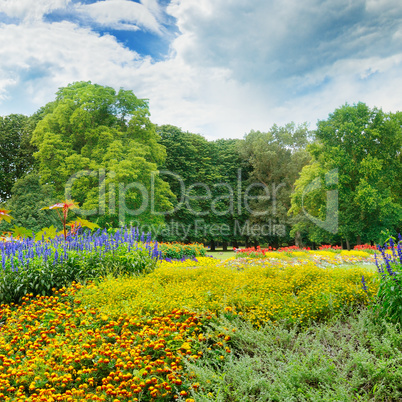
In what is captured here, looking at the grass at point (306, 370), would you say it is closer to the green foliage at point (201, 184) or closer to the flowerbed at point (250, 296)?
the flowerbed at point (250, 296)

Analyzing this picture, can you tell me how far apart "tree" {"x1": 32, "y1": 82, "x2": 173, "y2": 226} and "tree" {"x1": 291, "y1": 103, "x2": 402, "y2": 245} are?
11.1m

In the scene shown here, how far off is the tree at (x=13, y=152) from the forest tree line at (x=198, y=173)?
8 centimetres

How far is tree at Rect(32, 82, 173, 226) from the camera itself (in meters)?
16.3

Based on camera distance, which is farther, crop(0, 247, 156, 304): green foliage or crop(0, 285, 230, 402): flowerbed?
crop(0, 247, 156, 304): green foliage

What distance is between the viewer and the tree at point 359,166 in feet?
67.8

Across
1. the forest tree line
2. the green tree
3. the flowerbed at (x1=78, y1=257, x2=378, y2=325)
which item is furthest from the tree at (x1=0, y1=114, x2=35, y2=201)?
the flowerbed at (x1=78, y1=257, x2=378, y2=325)

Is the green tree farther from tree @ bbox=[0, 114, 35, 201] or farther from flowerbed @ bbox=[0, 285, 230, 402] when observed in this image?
flowerbed @ bbox=[0, 285, 230, 402]

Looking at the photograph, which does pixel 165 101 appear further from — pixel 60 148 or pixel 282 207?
pixel 282 207

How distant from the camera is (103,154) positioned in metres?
17.6

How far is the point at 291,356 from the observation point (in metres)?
3.12

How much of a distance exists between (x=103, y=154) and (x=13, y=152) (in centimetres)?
1037

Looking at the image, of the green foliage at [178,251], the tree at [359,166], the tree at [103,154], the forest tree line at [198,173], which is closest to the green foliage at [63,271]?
the green foliage at [178,251]

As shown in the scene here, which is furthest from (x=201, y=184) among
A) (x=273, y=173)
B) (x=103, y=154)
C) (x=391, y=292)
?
(x=391, y=292)

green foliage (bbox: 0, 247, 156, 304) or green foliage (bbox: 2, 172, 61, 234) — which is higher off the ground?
green foliage (bbox: 2, 172, 61, 234)
